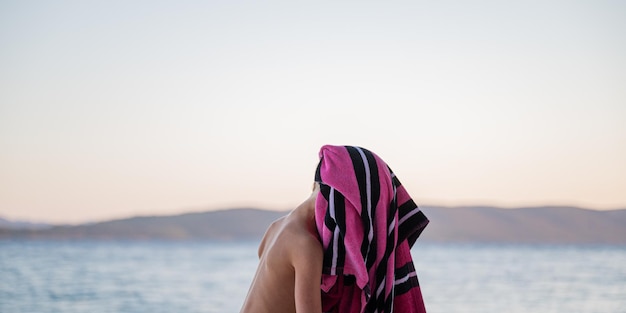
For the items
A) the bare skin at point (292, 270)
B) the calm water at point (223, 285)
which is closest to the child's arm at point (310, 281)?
the bare skin at point (292, 270)

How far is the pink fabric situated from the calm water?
10.3 metres

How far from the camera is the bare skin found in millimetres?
2000

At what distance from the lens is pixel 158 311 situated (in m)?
13.1

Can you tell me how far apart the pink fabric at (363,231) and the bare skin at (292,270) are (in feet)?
0.13

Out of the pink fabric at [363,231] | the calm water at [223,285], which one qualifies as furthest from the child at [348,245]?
the calm water at [223,285]

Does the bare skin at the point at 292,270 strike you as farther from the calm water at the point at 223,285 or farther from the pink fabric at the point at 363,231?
the calm water at the point at 223,285

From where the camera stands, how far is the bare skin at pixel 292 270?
2.00 metres

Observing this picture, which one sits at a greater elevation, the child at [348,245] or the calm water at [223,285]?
the child at [348,245]

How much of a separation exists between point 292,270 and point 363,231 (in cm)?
22

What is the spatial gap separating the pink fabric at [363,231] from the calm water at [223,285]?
10.3 metres

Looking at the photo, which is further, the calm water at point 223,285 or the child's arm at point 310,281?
the calm water at point 223,285

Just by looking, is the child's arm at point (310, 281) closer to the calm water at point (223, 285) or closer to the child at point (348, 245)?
the child at point (348, 245)

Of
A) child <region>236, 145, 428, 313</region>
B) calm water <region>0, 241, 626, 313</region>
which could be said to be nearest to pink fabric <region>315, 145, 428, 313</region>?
child <region>236, 145, 428, 313</region>

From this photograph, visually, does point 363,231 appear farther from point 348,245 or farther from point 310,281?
point 310,281
